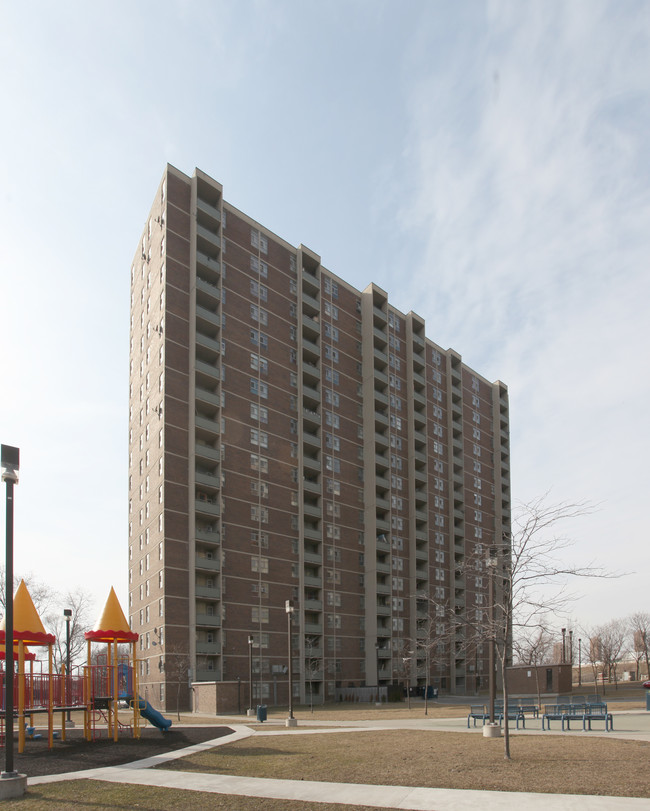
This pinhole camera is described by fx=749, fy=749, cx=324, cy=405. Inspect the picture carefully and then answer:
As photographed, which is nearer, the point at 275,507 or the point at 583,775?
the point at 583,775

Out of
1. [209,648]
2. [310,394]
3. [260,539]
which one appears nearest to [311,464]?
[310,394]

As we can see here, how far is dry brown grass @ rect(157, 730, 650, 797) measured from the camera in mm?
14859

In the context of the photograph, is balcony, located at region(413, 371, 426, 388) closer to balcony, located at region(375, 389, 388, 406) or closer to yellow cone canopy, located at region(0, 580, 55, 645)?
balcony, located at region(375, 389, 388, 406)

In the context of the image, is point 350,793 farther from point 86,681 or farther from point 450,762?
point 86,681

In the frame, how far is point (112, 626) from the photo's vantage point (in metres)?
27.8

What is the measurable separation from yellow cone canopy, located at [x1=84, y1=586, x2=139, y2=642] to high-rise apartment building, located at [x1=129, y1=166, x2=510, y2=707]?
101 ft

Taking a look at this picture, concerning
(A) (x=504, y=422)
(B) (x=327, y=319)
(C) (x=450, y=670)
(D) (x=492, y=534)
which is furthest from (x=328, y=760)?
(A) (x=504, y=422)

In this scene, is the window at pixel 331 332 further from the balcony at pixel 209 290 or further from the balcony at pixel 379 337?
the balcony at pixel 209 290

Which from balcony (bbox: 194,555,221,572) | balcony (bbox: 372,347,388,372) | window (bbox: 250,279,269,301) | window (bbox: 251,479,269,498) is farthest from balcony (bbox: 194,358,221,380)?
balcony (bbox: 372,347,388,372)

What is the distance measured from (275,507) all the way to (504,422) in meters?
57.9

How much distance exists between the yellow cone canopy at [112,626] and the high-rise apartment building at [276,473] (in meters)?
30.8

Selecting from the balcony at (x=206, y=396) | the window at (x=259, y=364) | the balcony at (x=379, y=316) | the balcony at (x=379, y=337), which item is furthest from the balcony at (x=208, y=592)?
the balcony at (x=379, y=316)

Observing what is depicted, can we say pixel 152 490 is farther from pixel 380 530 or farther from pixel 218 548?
pixel 380 530

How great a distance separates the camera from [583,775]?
50.6ft
